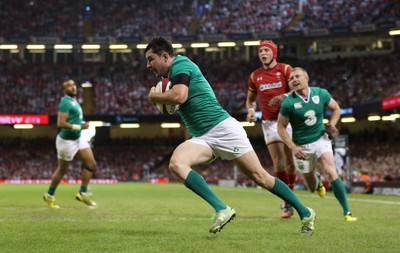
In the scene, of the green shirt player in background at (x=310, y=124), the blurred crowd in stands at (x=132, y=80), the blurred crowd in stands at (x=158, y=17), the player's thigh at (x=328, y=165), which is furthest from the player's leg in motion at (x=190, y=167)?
the blurred crowd in stands at (x=158, y=17)

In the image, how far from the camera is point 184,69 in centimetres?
674

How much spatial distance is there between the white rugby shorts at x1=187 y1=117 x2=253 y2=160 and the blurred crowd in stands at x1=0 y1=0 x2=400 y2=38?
147 feet

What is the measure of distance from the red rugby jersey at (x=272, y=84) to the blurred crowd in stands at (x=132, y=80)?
35.8 metres

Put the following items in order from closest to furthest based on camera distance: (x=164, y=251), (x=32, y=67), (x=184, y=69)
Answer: (x=164, y=251) < (x=184, y=69) < (x=32, y=67)

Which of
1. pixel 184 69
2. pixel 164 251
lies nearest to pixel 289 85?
pixel 184 69

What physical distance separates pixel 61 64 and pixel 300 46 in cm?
2221

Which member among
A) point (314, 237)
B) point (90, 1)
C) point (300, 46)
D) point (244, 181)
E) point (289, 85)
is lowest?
point (244, 181)

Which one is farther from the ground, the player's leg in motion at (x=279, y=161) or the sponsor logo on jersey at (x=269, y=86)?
the sponsor logo on jersey at (x=269, y=86)

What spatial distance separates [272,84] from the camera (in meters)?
10.9

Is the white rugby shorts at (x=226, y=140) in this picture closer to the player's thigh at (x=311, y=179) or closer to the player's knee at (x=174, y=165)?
the player's knee at (x=174, y=165)

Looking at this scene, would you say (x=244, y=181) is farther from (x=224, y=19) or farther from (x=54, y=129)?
(x=54, y=129)

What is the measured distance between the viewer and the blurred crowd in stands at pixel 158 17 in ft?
172

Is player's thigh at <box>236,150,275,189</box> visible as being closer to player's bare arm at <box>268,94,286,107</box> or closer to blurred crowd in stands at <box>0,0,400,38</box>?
player's bare arm at <box>268,94,286,107</box>

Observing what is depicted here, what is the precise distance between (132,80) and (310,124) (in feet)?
151
